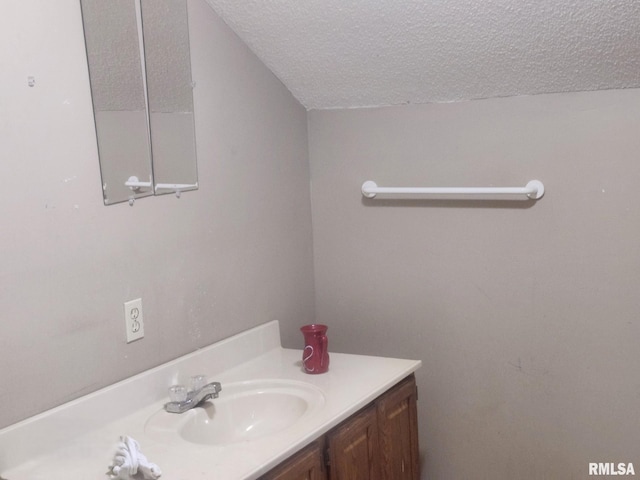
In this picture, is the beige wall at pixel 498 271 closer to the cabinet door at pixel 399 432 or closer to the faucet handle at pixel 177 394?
the cabinet door at pixel 399 432

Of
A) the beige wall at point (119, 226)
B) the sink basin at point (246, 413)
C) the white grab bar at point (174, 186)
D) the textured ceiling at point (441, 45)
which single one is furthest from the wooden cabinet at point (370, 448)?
the textured ceiling at point (441, 45)

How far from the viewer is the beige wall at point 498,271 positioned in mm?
2008

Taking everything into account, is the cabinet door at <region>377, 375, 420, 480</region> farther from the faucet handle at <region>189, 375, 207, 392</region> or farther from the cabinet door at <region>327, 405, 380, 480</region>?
the faucet handle at <region>189, 375, 207, 392</region>

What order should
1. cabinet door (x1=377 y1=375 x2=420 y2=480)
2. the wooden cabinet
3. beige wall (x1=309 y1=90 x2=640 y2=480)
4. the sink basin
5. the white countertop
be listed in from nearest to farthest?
the white countertop < the wooden cabinet < the sink basin < cabinet door (x1=377 y1=375 x2=420 y2=480) < beige wall (x1=309 y1=90 x2=640 y2=480)

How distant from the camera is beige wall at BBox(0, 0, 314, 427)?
1488 mm

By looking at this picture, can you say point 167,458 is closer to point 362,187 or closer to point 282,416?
point 282,416

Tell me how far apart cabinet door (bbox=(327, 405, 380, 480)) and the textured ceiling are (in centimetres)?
96

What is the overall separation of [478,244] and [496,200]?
146mm

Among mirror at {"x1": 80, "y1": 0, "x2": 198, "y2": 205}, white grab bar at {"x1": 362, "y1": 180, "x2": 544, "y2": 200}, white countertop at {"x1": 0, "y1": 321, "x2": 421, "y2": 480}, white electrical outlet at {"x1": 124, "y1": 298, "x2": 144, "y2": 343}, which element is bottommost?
white countertop at {"x1": 0, "y1": 321, "x2": 421, "y2": 480}

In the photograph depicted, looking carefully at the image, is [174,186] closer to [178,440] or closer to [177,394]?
[177,394]

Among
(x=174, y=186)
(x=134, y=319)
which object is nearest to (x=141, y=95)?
(x=174, y=186)

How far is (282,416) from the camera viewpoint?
74.2 inches

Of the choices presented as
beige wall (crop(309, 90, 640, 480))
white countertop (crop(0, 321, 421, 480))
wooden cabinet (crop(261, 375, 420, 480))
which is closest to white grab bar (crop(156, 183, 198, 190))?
white countertop (crop(0, 321, 421, 480))

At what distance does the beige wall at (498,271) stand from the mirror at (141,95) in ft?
2.04
